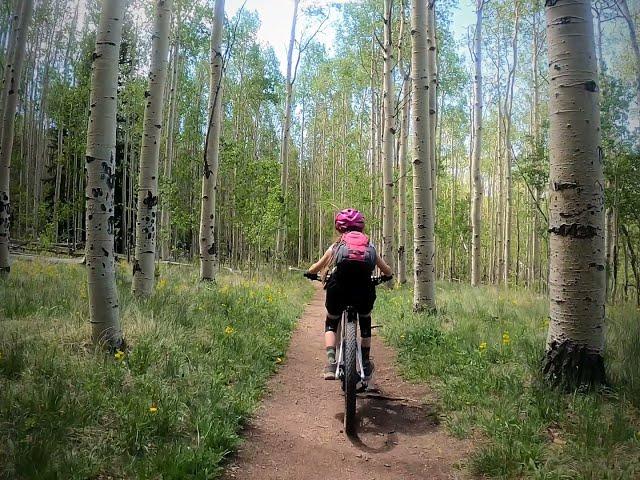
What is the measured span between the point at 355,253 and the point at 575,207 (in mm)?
2021

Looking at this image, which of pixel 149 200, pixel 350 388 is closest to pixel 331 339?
pixel 350 388

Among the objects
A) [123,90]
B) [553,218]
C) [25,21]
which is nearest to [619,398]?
[553,218]

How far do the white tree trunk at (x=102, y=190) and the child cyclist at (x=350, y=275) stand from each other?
210 centimetres

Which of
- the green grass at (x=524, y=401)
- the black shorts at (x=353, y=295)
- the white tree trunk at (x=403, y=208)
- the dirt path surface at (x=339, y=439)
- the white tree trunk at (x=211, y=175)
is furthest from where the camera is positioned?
the white tree trunk at (x=403, y=208)

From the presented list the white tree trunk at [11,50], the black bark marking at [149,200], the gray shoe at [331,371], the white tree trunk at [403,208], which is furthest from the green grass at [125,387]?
the white tree trunk at [403,208]

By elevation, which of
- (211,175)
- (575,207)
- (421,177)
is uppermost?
(211,175)

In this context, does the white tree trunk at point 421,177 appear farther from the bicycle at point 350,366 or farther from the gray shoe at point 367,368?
the gray shoe at point 367,368

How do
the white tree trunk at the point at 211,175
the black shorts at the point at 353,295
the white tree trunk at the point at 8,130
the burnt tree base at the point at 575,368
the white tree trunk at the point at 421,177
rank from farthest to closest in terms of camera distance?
the white tree trunk at the point at 211,175 < the white tree trunk at the point at 8,130 < the white tree trunk at the point at 421,177 < the black shorts at the point at 353,295 < the burnt tree base at the point at 575,368

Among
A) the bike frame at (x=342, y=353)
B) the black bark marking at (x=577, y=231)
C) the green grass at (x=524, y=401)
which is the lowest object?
the green grass at (x=524, y=401)

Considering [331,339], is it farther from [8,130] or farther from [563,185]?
[8,130]

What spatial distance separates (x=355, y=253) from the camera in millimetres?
4172

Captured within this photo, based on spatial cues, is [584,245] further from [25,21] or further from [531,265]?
[531,265]

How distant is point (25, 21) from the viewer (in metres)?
8.98

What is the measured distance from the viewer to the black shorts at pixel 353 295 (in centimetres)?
429
